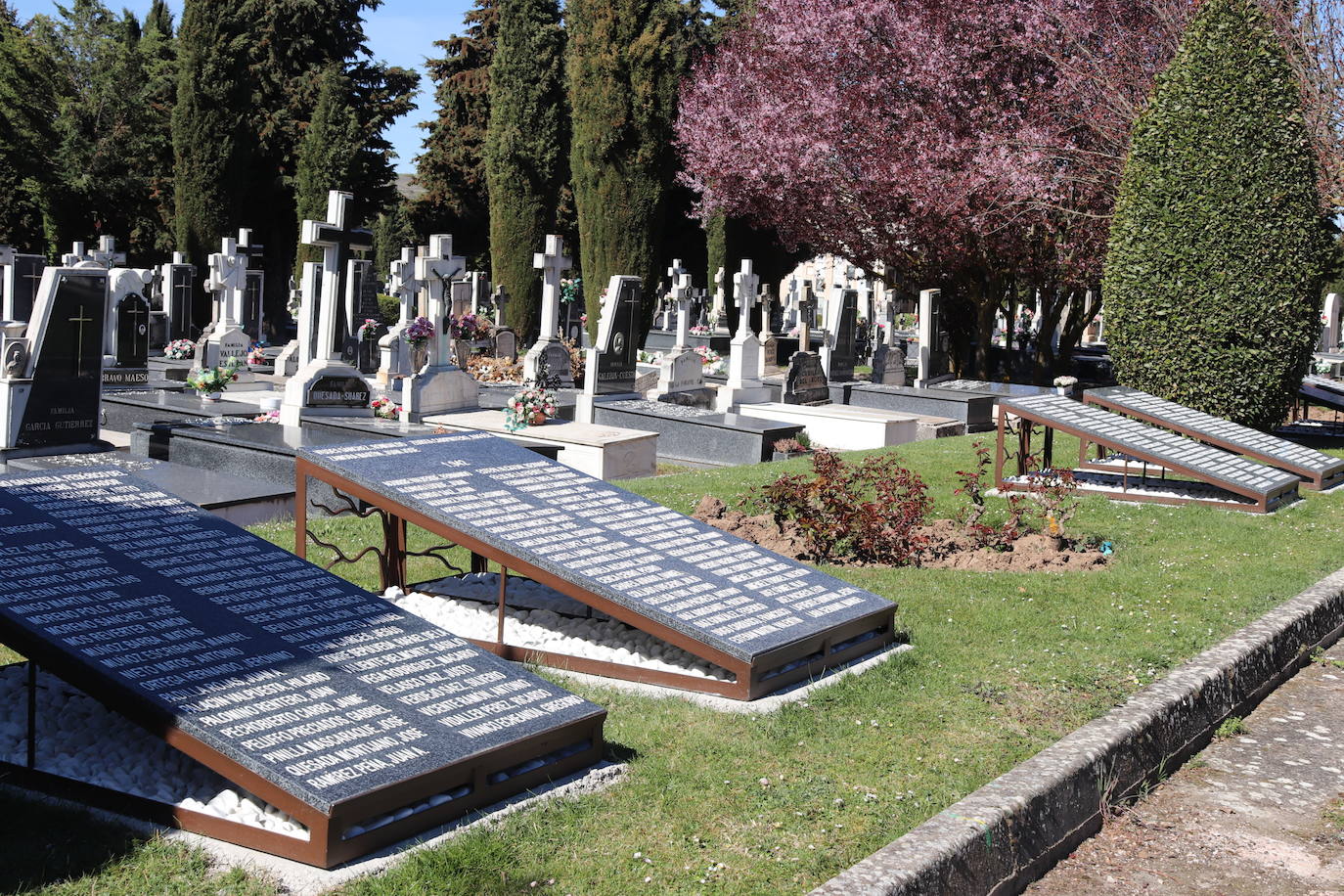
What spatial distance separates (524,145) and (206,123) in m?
11.1

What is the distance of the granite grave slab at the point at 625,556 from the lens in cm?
539

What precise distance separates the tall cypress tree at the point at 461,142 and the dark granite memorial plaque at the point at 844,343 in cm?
2842

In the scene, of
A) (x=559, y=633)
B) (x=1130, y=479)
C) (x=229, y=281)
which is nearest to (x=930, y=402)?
(x=1130, y=479)

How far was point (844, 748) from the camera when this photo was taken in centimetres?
488

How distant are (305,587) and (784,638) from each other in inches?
79.6

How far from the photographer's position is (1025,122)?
20.1m

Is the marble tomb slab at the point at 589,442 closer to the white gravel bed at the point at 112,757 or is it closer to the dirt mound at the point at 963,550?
the dirt mound at the point at 963,550

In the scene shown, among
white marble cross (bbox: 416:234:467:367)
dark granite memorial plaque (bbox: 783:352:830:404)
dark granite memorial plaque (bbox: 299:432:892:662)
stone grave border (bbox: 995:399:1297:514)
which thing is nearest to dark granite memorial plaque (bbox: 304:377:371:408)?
white marble cross (bbox: 416:234:467:367)

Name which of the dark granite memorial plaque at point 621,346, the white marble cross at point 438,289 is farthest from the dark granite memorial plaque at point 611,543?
the dark granite memorial plaque at point 621,346

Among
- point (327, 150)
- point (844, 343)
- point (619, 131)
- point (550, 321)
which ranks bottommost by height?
point (844, 343)

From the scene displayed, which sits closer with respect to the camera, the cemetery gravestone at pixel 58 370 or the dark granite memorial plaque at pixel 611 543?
the dark granite memorial plaque at pixel 611 543

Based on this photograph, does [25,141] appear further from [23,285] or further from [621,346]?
[621,346]

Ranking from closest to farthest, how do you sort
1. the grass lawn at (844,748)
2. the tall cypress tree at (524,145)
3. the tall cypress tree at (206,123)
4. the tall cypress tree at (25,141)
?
the grass lawn at (844,748), the tall cypress tree at (524,145), the tall cypress tree at (206,123), the tall cypress tree at (25,141)

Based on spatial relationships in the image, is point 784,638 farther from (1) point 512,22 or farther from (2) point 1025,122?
(1) point 512,22
